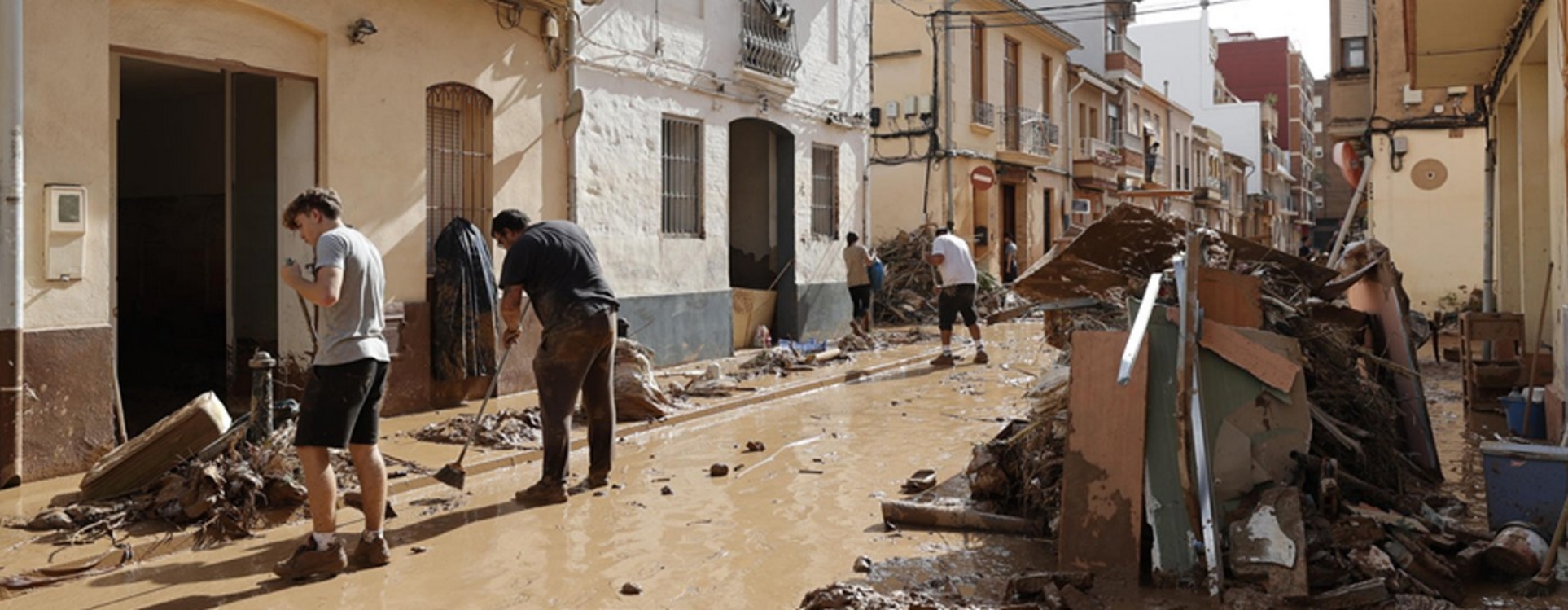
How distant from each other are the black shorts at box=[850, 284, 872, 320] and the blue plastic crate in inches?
476

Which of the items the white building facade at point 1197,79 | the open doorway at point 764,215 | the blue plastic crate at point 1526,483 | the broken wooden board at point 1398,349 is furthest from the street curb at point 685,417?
the white building facade at point 1197,79

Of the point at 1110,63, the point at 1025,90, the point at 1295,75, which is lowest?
the point at 1025,90

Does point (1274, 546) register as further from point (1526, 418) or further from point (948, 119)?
point (948, 119)

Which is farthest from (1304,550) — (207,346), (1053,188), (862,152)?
(1053,188)

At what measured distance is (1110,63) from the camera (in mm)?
35156

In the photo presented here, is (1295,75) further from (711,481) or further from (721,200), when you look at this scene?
(711,481)

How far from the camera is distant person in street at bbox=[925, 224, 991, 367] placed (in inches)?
553

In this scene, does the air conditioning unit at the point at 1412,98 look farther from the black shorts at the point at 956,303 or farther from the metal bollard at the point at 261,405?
the metal bollard at the point at 261,405

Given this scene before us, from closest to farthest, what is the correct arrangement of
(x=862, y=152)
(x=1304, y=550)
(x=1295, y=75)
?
(x=1304, y=550), (x=862, y=152), (x=1295, y=75)

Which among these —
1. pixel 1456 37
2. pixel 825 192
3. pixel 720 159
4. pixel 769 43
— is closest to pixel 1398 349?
pixel 1456 37

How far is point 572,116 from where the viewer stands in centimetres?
1159

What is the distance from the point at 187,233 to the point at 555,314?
5.97 metres

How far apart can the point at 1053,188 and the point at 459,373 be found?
2255 cm

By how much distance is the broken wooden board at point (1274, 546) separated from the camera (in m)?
4.64
